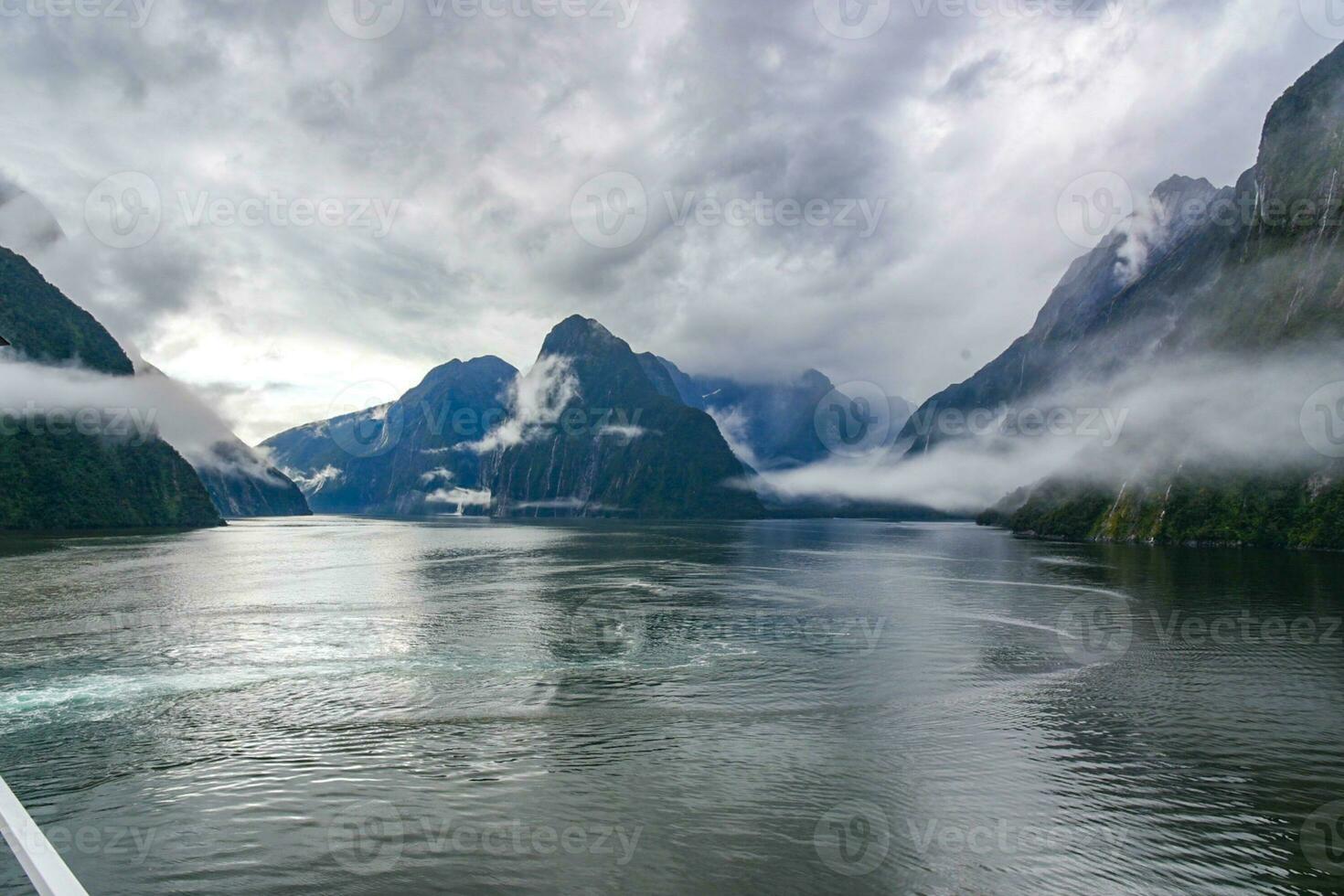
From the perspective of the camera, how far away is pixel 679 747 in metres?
30.2

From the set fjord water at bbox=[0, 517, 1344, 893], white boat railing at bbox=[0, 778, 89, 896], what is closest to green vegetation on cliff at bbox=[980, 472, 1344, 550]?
fjord water at bbox=[0, 517, 1344, 893]

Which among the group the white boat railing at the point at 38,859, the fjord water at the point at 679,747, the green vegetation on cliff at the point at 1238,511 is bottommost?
the fjord water at the point at 679,747

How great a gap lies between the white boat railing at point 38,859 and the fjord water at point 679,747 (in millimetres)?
12298

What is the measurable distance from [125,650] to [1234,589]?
112599 mm

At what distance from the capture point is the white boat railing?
646 centimetres

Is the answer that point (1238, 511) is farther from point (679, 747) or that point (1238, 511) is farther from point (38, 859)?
point (38, 859)

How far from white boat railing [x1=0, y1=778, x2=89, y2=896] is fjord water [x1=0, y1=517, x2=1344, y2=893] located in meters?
12.3

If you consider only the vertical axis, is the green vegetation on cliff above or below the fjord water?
above

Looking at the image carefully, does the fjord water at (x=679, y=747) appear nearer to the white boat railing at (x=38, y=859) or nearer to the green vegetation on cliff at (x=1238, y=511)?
the white boat railing at (x=38, y=859)

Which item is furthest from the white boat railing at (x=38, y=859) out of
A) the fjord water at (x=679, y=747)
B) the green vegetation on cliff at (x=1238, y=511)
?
the green vegetation on cliff at (x=1238, y=511)

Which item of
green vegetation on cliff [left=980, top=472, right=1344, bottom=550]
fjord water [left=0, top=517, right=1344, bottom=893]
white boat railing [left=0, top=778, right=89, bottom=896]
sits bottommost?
fjord water [left=0, top=517, right=1344, bottom=893]

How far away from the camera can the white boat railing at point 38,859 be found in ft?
21.2

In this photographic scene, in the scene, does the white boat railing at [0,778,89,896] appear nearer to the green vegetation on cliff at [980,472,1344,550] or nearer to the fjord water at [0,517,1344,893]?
the fjord water at [0,517,1344,893]

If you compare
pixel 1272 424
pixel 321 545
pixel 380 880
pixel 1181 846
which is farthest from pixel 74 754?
pixel 1272 424
